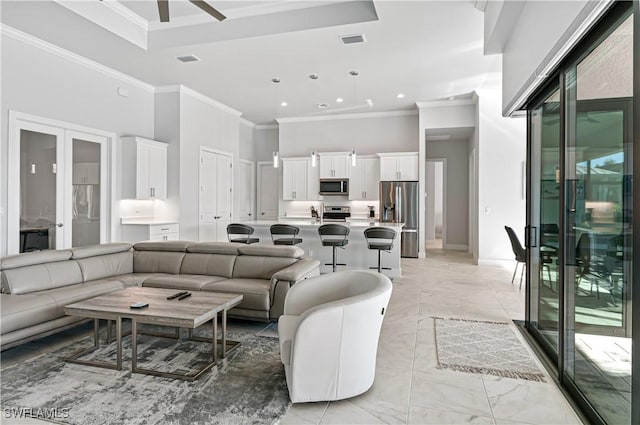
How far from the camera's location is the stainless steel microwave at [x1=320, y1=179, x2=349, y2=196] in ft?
30.1

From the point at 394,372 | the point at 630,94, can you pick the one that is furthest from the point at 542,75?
the point at 394,372

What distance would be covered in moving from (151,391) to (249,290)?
1.34 m

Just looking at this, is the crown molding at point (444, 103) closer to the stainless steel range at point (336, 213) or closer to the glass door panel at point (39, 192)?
the stainless steel range at point (336, 213)

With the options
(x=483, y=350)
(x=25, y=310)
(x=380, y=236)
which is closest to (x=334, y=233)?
(x=380, y=236)

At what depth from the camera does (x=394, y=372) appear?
2855 mm

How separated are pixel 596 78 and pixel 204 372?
3176mm

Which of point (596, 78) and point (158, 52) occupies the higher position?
point (158, 52)

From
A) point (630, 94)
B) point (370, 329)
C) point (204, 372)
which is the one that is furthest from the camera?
point (204, 372)

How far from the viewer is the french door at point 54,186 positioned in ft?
15.9

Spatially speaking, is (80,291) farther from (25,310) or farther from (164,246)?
(164,246)

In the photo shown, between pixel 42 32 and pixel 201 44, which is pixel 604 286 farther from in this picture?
pixel 42 32

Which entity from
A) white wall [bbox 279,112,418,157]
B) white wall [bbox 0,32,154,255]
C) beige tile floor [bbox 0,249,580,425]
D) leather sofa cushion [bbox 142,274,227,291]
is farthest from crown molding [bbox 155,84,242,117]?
beige tile floor [bbox 0,249,580,425]

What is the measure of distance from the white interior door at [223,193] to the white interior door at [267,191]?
6.15ft

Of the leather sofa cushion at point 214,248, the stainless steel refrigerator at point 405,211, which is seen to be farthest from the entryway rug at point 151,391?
the stainless steel refrigerator at point 405,211
